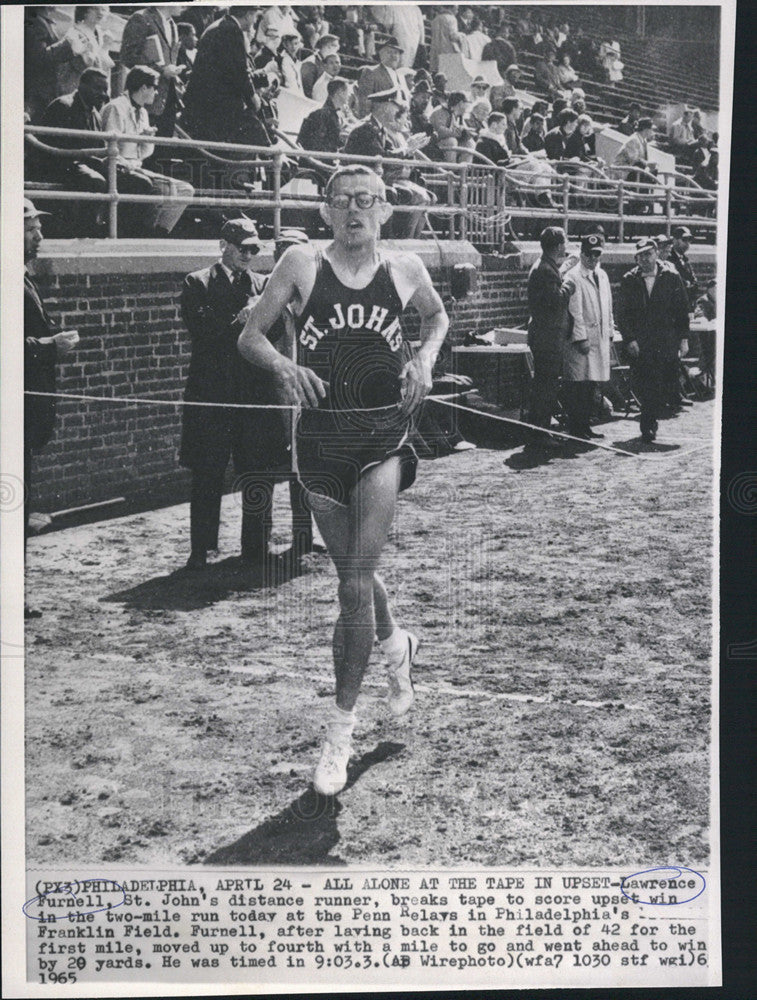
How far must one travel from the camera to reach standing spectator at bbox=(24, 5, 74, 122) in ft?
15.0

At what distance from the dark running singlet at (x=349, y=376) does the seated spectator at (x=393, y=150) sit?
0.20m

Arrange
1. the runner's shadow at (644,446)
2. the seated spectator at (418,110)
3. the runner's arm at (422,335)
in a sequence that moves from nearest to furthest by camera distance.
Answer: the runner's arm at (422,335), the seated spectator at (418,110), the runner's shadow at (644,446)

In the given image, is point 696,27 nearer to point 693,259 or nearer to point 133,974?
point 693,259

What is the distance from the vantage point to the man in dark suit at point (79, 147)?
4.57m

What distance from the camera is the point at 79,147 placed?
181 inches

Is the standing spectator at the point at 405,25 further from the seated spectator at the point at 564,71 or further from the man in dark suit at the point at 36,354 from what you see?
the man in dark suit at the point at 36,354

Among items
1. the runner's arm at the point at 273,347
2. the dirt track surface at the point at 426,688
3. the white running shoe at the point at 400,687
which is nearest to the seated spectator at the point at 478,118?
the runner's arm at the point at 273,347

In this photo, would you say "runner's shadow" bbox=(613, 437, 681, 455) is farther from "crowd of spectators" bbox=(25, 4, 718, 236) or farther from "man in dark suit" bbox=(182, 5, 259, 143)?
"man in dark suit" bbox=(182, 5, 259, 143)

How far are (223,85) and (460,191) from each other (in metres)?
0.90

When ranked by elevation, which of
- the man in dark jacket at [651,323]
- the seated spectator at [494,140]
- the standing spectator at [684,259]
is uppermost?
the seated spectator at [494,140]

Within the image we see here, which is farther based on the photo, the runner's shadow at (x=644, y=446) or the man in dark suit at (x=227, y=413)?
the runner's shadow at (x=644, y=446)

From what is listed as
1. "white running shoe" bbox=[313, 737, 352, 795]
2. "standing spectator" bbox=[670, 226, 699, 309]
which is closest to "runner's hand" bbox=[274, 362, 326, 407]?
"white running shoe" bbox=[313, 737, 352, 795]

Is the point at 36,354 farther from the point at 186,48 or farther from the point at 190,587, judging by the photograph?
the point at 186,48

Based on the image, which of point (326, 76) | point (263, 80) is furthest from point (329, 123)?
point (263, 80)
